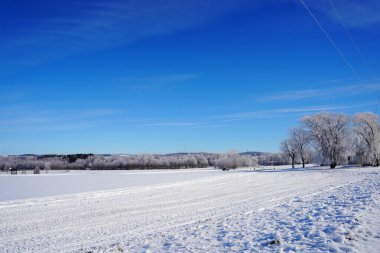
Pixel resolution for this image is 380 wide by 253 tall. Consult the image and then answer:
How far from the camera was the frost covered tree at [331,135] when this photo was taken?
2889 inches

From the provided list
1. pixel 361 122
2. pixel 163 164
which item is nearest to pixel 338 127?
pixel 361 122

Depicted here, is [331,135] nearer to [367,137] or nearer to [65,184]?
[367,137]

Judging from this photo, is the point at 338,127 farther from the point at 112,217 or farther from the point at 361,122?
the point at 112,217

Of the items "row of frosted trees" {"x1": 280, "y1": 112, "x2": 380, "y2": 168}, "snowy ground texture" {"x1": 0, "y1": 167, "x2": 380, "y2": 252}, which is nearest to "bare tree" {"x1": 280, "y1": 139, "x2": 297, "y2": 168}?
"row of frosted trees" {"x1": 280, "y1": 112, "x2": 380, "y2": 168}

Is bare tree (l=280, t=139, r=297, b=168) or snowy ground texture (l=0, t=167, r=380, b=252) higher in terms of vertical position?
bare tree (l=280, t=139, r=297, b=168)

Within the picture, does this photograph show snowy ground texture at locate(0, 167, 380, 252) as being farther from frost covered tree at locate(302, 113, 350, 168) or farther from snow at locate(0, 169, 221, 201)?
frost covered tree at locate(302, 113, 350, 168)

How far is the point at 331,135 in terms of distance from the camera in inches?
2955

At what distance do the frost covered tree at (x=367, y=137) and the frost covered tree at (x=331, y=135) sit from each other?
7.10 ft

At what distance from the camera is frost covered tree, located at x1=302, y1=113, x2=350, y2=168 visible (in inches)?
2889

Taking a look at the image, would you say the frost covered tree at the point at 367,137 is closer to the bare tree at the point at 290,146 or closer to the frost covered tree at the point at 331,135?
the frost covered tree at the point at 331,135

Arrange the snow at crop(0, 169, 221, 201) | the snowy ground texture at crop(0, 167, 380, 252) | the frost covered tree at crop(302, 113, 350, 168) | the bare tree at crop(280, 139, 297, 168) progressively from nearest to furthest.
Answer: the snowy ground texture at crop(0, 167, 380, 252) → the snow at crop(0, 169, 221, 201) → the frost covered tree at crop(302, 113, 350, 168) → the bare tree at crop(280, 139, 297, 168)

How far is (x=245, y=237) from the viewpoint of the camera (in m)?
9.73

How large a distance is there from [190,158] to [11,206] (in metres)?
161

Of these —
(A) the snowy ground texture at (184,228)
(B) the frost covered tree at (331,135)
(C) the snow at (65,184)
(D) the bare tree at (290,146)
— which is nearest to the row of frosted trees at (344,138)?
(B) the frost covered tree at (331,135)
